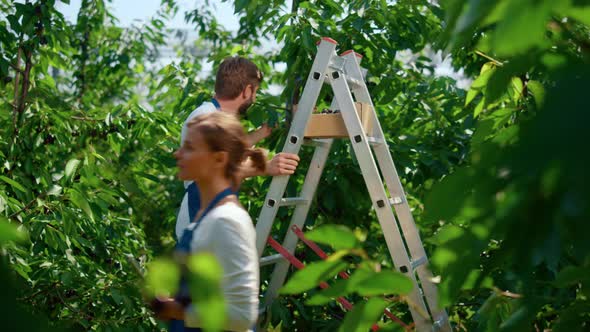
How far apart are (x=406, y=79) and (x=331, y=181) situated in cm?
97

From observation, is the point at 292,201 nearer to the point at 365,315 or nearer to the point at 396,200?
the point at 396,200

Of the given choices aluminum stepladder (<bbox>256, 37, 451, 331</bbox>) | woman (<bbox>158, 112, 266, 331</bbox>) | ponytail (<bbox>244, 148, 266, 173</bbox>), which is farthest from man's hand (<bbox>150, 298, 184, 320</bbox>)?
aluminum stepladder (<bbox>256, 37, 451, 331</bbox>)

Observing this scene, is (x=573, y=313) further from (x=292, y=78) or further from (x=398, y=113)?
(x=398, y=113)

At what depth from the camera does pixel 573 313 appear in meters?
0.81

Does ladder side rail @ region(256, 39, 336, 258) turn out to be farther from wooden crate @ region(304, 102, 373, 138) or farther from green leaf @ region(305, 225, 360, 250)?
green leaf @ region(305, 225, 360, 250)

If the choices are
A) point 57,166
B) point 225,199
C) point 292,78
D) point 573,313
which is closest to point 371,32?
point 292,78

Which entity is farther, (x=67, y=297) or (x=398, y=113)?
(x=398, y=113)

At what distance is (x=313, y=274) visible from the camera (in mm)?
680

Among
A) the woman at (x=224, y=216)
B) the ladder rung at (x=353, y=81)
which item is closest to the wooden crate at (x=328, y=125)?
the ladder rung at (x=353, y=81)

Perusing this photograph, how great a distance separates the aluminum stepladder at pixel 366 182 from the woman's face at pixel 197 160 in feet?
3.96

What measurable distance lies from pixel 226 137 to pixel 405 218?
1404 mm

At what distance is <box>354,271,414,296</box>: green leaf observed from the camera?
654 millimetres

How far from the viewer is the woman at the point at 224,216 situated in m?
1.52

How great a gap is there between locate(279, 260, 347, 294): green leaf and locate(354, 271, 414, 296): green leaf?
0.10 feet
